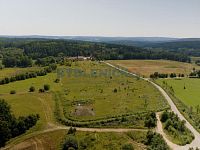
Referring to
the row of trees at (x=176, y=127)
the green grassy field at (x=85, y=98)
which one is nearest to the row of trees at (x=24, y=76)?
the green grassy field at (x=85, y=98)

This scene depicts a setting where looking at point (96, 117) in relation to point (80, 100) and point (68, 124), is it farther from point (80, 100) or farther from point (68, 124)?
point (80, 100)

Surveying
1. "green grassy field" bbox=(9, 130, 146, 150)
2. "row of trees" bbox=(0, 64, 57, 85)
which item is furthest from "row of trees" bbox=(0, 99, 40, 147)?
"row of trees" bbox=(0, 64, 57, 85)

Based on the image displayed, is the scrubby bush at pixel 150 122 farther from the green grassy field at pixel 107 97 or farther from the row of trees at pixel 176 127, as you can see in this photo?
the green grassy field at pixel 107 97

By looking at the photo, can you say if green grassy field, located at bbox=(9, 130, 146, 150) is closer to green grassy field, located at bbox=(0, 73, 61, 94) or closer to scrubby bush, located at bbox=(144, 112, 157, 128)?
scrubby bush, located at bbox=(144, 112, 157, 128)

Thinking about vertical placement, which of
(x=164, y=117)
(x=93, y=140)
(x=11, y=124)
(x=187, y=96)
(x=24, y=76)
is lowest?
(x=187, y=96)

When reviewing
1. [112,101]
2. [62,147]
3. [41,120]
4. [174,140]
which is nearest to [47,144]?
[62,147]

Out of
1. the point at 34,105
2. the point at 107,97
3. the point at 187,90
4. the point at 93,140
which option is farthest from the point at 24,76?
the point at 93,140

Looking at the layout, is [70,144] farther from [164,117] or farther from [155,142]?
[164,117]
